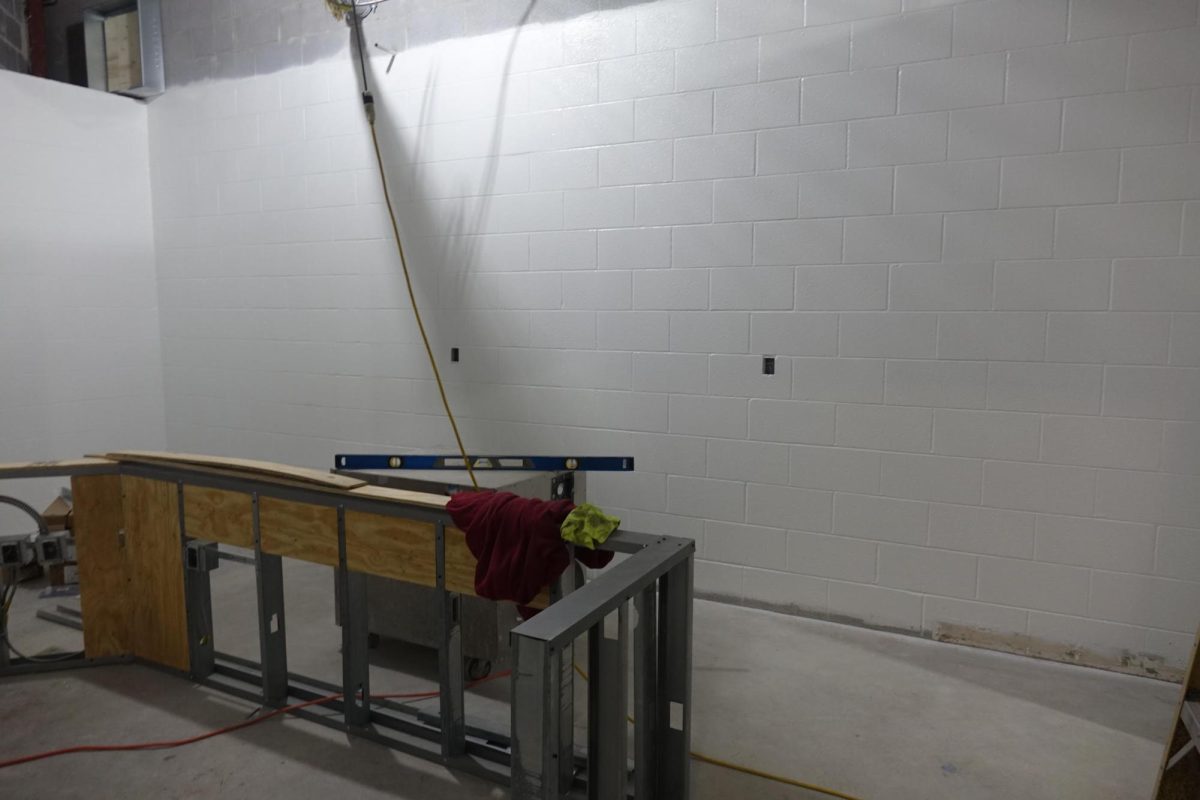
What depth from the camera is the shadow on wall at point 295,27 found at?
4.09m

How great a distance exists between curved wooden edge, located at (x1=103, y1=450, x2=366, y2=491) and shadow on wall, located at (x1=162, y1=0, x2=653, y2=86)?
8.34 feet

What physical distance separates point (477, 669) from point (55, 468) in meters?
1.79

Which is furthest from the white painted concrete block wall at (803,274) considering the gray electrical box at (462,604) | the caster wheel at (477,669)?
the caster wheel at (477,669)

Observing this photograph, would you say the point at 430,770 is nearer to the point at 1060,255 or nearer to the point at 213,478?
the point at 213,478

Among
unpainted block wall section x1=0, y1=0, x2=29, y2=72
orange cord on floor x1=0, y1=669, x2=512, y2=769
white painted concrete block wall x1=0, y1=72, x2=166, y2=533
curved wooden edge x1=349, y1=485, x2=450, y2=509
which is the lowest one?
orange cord on floor x1=0, y1=669, x2=512, y2=769

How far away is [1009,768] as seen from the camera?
2.49 metres

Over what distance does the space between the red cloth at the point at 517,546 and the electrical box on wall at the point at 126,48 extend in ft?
15.0

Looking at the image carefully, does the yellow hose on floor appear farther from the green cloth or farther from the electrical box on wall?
the electrical box on wall

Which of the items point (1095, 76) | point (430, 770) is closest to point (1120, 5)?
point (1095, 76)

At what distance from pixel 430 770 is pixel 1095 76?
3.35m

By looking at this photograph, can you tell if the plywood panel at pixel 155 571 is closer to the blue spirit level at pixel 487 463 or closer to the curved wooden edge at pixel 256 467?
the curved wooden edge at pixel 256 467

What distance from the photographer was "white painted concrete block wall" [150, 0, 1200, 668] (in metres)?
3.05

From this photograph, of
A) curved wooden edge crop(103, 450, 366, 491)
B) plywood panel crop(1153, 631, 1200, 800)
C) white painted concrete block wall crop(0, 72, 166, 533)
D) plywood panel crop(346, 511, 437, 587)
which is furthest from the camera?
white painted concrete block wall crop(0, 72, 166, 533)

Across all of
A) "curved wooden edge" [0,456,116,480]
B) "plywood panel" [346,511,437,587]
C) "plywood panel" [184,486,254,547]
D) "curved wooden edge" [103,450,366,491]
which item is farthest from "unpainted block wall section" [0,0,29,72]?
"plywood panel" [346,511,437,587]
